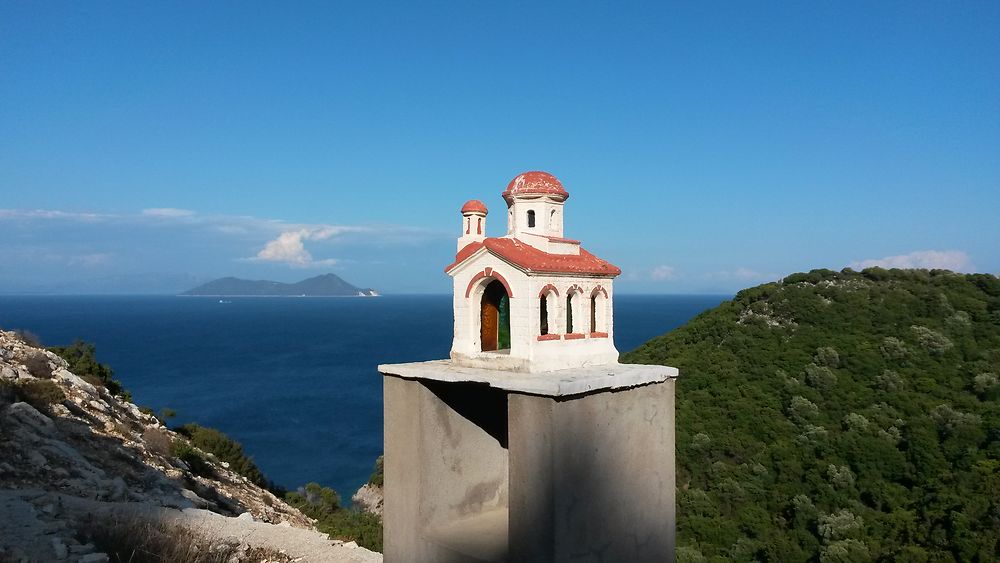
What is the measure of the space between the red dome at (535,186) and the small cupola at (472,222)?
411 millimetres

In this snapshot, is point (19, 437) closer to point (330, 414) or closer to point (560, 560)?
point (560, 560)

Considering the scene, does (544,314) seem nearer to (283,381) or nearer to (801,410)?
(801,410)

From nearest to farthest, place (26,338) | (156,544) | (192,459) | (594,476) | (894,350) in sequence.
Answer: (594,476) → (156,544) → (192,459) → (26,338) → (894,350)

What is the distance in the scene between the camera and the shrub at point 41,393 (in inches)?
578

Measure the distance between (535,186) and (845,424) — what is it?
21045 mm

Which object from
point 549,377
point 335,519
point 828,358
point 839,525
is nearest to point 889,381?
point 828,358

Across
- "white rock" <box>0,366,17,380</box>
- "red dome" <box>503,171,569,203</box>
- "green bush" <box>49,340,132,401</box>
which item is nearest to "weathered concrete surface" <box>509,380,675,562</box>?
"red dome" <box>503,171,569,203</box>

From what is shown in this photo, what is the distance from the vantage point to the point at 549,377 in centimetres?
574

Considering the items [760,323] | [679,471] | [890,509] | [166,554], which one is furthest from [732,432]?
[166,554]

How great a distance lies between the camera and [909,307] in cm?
2961

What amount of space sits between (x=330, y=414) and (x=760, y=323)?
129ft

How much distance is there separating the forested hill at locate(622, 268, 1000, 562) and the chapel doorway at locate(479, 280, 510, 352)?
42.8 ft

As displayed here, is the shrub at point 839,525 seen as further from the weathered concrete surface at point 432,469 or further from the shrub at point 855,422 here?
the weathered concrete surface at point 432,469

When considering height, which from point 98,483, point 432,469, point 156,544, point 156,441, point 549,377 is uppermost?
point 549,377
